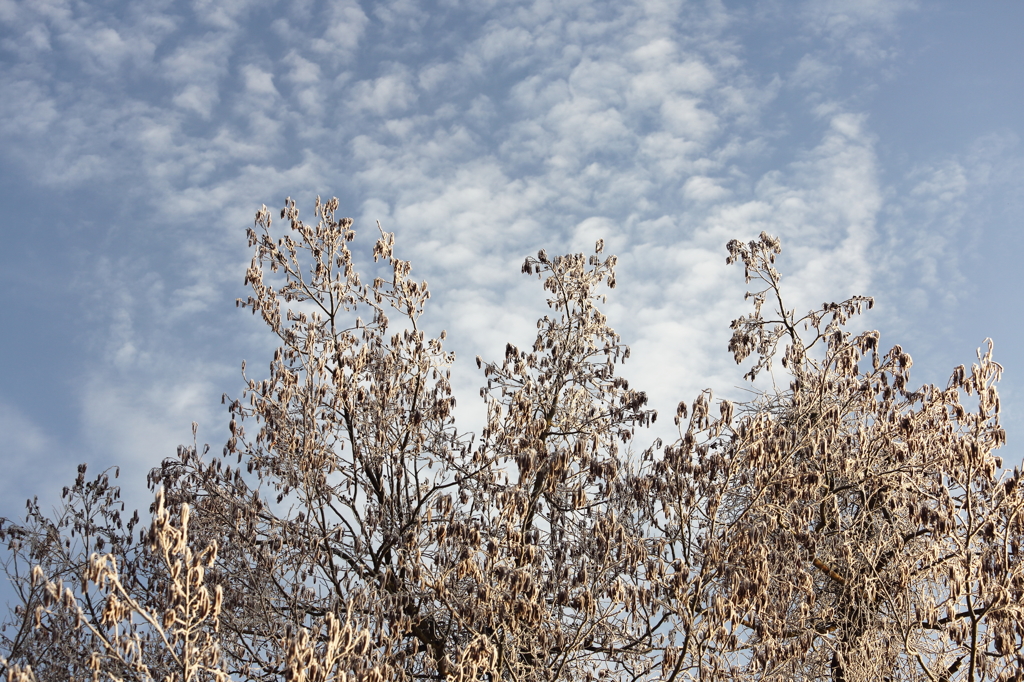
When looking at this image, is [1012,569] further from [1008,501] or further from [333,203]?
[333,203]

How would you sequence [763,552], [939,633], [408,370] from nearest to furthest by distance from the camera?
[763,552] → [939,633] → [408,370]

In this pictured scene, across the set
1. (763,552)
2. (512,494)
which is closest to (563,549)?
(512,494)

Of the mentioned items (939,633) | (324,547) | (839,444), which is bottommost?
(939,633)

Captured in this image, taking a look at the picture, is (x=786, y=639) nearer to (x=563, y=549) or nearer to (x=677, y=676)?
(x=677, y=676)

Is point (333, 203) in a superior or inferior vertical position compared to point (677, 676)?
superior

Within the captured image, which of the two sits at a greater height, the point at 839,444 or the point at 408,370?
the point at 408,370

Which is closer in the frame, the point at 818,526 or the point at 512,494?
the point at 512,494

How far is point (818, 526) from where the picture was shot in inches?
496

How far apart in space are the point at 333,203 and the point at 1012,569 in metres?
10.5

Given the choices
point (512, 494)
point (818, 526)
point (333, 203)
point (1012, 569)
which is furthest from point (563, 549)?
point (333, 203)

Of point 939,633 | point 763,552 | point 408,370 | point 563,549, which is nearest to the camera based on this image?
point 763,552

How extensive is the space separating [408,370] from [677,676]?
5692mm

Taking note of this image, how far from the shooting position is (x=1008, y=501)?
9.58m

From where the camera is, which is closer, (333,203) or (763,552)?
(763,552)
